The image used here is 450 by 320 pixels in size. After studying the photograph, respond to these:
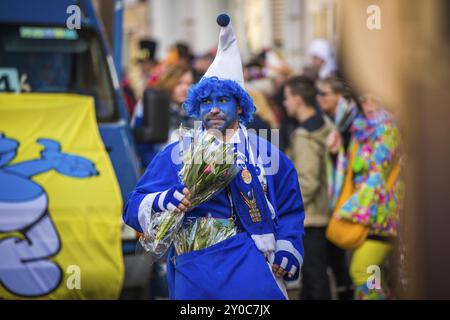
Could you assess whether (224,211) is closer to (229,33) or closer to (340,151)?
(229,33)

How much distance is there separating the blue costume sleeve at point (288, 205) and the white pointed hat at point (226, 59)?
18.9 inches

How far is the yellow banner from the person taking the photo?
6.40 m

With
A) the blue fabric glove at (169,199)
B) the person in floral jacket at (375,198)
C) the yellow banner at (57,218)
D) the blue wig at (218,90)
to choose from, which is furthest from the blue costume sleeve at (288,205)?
the person in floral jacket at (375,198)

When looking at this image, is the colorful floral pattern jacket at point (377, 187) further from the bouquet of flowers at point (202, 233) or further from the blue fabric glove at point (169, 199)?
the blue fabric glove at point (169, 199)

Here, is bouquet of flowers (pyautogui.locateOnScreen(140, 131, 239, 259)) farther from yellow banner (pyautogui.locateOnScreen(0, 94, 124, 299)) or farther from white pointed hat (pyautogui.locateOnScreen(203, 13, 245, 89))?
yellow banner (pyautogui.locateOnScreen(0, 94, 124, 299))

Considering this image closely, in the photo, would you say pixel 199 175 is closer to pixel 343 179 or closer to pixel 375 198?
pixel 375 198

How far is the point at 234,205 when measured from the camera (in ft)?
16.0

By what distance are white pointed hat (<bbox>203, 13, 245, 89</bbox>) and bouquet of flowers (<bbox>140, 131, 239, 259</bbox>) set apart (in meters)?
0.39

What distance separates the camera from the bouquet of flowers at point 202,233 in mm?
4793

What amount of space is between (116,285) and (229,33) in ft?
7.17

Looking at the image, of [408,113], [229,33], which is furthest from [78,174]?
[408,113]

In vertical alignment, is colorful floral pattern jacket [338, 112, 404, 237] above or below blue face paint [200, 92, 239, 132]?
below

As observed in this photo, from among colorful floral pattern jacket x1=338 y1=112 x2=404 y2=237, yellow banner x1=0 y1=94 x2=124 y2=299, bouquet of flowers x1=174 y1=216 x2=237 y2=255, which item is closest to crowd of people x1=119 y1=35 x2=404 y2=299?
colorful floral pattern jacket x1=338 y1=112 x2=404 y2=237

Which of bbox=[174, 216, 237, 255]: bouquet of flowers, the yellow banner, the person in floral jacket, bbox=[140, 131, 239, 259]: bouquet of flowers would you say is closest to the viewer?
bbox=[140, 131, 239, 259]: bouquet of flowers
